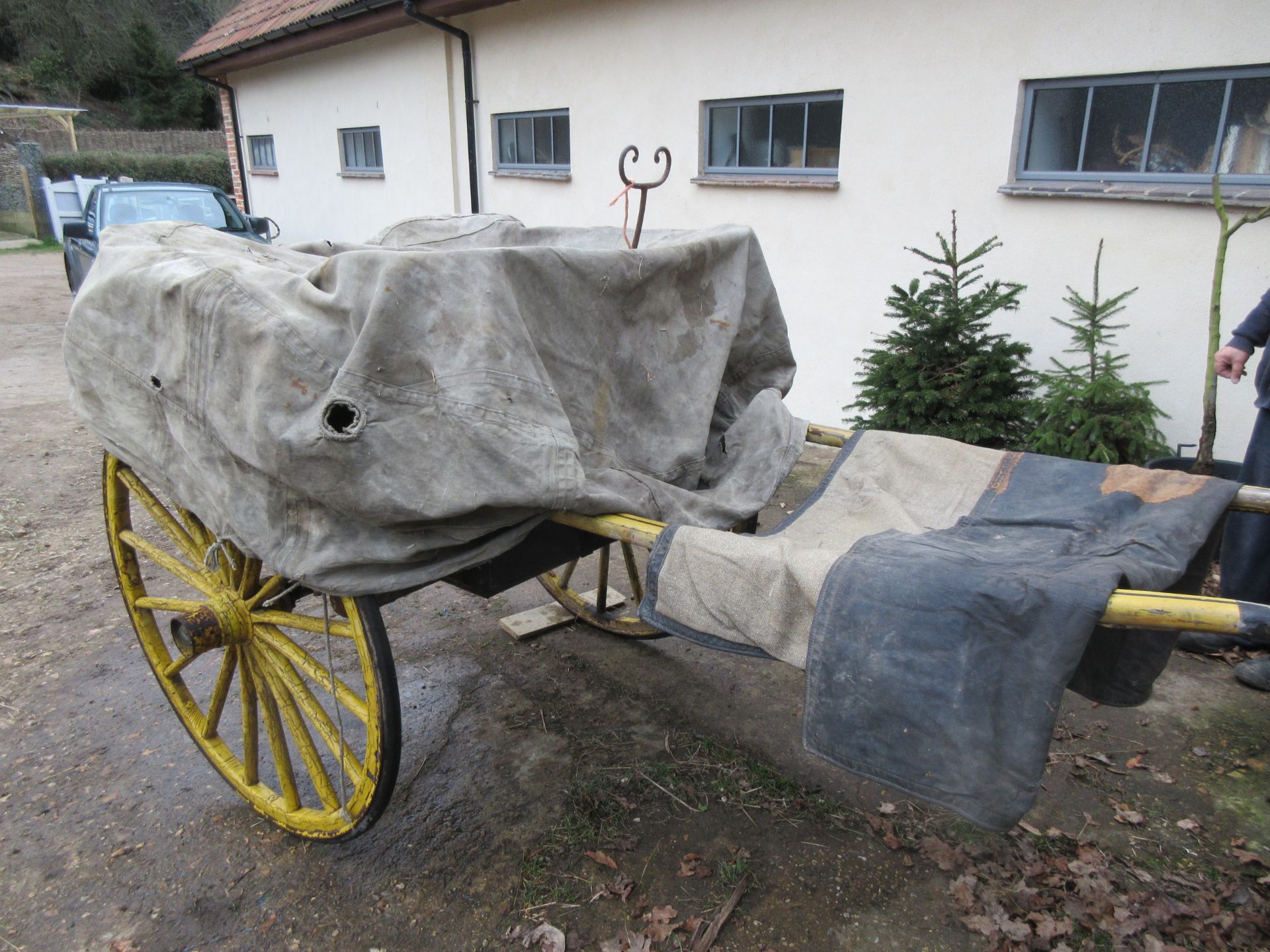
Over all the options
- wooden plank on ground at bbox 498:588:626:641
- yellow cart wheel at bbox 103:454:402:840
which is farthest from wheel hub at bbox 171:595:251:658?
wooden plank on ground at bbox 498:588:626:641

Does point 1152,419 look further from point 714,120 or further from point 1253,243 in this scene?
point 714,120

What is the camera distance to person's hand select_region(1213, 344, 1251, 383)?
293 cm

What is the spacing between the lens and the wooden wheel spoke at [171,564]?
8.06 ft

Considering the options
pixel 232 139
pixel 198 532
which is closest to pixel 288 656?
pixel 198 532

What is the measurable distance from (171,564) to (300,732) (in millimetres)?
761

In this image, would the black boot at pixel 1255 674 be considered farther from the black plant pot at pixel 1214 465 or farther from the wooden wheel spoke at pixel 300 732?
the wooden wheel spoke at pixel 300 732

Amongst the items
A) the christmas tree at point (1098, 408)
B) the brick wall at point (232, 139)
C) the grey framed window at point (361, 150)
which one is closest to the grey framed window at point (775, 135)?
the christmas tree at point (1098, 408)

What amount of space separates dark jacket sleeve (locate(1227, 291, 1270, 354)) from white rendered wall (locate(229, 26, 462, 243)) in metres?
7.32

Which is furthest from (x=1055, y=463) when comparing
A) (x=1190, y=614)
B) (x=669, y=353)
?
(x=669, y=353)

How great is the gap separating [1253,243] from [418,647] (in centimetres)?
413

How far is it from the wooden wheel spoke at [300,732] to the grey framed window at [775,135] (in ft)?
15.1

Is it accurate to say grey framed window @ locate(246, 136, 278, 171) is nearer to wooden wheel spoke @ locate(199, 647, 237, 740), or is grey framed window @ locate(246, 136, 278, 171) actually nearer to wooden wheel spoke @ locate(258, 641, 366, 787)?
wooden wheel spoke @ locate(199, 647, 237, 740)

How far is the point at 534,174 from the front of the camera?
7602mm

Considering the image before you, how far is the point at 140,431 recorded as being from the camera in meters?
2.09
